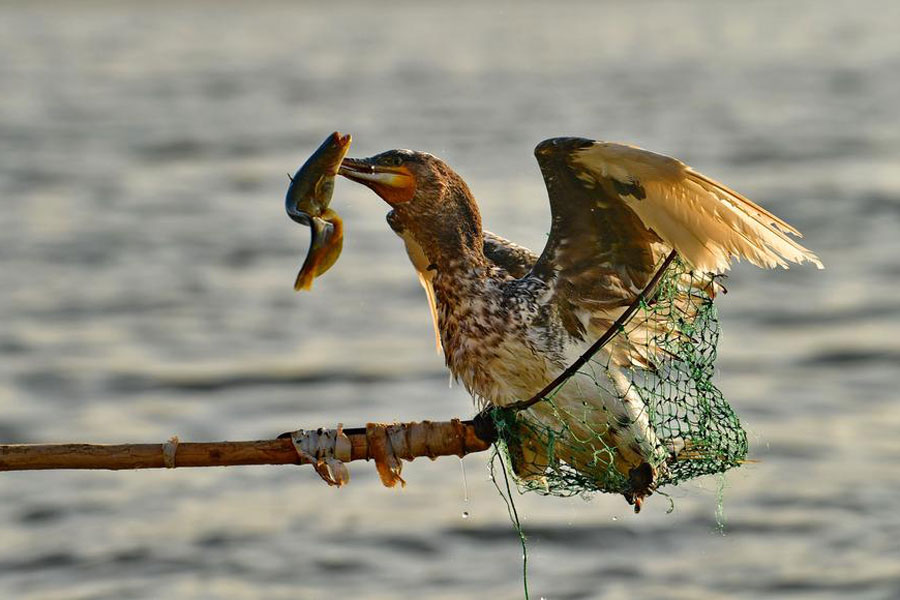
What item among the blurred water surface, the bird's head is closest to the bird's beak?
the bird's head

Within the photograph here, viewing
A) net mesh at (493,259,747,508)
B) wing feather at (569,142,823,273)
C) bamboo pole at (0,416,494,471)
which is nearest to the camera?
bamboo pole at (0,416,494,471)

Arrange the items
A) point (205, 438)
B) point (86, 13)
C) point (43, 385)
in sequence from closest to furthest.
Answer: point (205, 438), point (43, 385), point (86, 13)

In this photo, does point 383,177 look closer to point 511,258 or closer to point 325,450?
point 325,450

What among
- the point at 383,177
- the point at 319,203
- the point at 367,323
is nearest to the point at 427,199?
the point at 383,177

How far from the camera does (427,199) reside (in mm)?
5883

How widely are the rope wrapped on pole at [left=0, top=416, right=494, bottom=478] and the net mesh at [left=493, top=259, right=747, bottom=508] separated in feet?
1.05

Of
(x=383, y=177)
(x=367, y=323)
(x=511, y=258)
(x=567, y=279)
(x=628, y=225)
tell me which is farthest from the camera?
(x=367, y=323)

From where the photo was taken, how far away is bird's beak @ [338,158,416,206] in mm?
5742

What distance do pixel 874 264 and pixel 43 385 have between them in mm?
8888

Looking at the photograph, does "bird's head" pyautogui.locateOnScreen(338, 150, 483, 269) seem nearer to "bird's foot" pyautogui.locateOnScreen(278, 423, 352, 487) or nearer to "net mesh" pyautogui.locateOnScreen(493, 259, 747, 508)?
"net mesh" pyautogui.locateOnScreen(493, 259, 747, 508)

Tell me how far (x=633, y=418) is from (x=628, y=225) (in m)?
0.74

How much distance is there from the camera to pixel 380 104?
26.4 metres

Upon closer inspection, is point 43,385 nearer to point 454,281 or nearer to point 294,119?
point 454,281

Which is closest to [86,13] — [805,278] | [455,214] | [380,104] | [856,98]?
[380,104]
